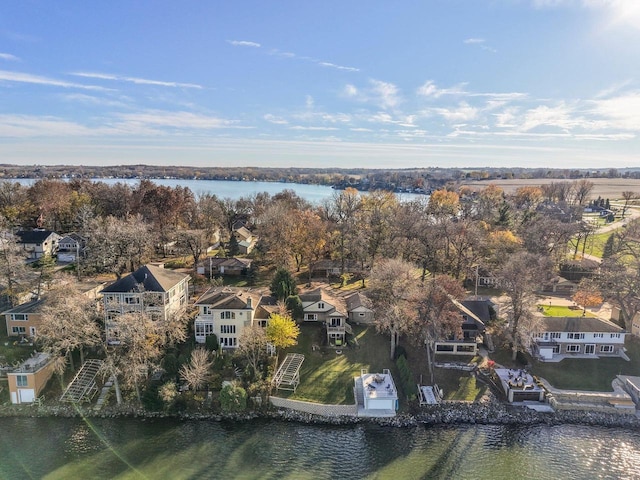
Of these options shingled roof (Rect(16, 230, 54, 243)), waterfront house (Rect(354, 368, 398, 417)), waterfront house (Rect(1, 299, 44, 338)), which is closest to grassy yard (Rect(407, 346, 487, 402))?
waterfront house (Rect(354, 368, 398, 417))

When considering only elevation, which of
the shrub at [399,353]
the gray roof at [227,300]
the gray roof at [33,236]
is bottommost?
the shrub at [399,353]

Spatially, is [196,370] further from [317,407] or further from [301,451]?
[301,451]

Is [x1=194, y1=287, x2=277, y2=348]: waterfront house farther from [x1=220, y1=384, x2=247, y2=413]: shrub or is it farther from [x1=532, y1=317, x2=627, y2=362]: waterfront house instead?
[x1=532, y1=317, x2=627, y2=362]: waterfront house

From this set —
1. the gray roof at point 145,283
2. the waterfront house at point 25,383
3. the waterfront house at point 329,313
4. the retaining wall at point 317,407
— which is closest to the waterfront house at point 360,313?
the waterfront house at point 329,313

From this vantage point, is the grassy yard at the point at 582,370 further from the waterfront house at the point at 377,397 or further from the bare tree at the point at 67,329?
the bare tree at the point at 67,329

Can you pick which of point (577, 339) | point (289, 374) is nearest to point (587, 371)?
point (577, 339)

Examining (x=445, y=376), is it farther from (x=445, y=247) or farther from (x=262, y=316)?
(x=445, y=247)
